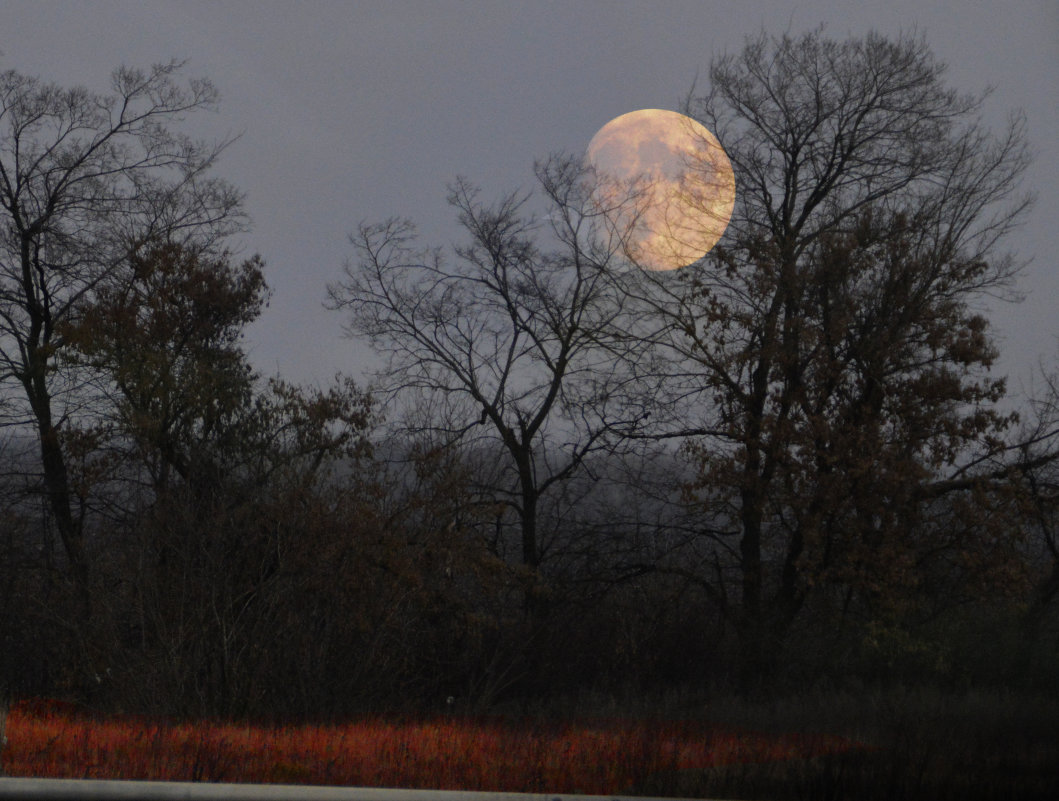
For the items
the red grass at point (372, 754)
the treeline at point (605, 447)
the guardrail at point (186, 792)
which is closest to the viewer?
the guardrail at point (186, 792)

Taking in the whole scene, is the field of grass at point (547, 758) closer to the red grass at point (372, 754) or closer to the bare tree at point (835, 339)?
the red grass at point (372, 754)

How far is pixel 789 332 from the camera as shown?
67.7 feet

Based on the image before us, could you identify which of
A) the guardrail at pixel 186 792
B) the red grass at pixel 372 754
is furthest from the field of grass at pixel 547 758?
the guardrail at pixel 186 792

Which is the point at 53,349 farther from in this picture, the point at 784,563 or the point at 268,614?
the point at 784,563

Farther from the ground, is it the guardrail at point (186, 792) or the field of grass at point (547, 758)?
the guardrail at point (186, 792)

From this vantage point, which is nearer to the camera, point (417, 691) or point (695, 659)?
point (417, 691)

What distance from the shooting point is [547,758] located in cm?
756

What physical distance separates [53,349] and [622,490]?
13284 mm

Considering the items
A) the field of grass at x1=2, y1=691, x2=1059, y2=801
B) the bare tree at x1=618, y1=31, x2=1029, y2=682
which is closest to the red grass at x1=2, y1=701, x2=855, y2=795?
the field of grass at x1=2, y1=691, x2=1059, y2=801

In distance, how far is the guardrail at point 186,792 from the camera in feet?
17.8

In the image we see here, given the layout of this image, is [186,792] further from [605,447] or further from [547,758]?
[605,447]

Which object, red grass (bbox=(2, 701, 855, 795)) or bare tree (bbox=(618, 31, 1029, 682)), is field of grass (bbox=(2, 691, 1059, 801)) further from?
bare tree (bbox=(618, 31, 1029, 682))

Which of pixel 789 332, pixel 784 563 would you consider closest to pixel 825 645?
pixel 784 563

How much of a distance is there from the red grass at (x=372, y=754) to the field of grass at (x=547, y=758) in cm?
1
